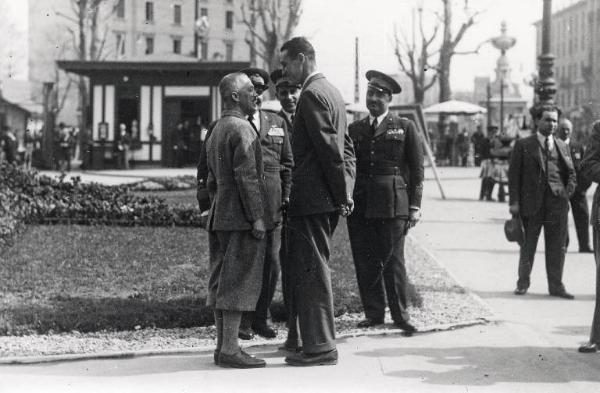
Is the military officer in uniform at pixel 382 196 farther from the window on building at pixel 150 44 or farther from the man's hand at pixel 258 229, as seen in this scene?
the window on building at pixel 150 44

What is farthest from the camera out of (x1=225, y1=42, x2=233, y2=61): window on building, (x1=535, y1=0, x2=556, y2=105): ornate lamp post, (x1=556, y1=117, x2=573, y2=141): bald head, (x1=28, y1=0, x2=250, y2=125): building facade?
(x1=225, y1=42, x2=233, y2=61): window on building

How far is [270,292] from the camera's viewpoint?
264 inches

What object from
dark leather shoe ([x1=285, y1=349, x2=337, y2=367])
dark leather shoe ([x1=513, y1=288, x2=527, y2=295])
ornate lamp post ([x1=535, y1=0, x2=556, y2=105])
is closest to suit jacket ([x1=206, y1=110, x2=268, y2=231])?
dark leather shoe ([x1=285, y1=349, x2=337, y2=367])

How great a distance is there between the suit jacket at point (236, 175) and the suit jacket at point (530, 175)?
155 inches

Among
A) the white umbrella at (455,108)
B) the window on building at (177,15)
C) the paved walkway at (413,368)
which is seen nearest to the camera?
the paved walkway at (413,368)

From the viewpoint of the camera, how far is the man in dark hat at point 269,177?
21.5ft

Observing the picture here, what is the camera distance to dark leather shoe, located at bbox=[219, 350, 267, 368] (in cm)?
549

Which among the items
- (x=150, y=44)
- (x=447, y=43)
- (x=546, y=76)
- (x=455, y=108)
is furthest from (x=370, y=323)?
(x=150, y=44)

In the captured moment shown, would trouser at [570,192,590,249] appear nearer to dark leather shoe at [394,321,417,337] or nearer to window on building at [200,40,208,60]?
dark leather shoe at [394,321,417,337]

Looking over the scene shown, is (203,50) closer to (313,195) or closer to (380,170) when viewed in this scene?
(380,170)

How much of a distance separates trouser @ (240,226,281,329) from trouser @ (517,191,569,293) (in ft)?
10.1

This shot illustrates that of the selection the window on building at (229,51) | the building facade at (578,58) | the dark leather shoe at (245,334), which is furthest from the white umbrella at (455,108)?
the window on building at (229,51)

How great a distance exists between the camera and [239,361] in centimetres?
549

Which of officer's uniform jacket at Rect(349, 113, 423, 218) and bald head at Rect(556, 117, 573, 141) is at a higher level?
bald head at Rect(556, 117, 573, 141)
